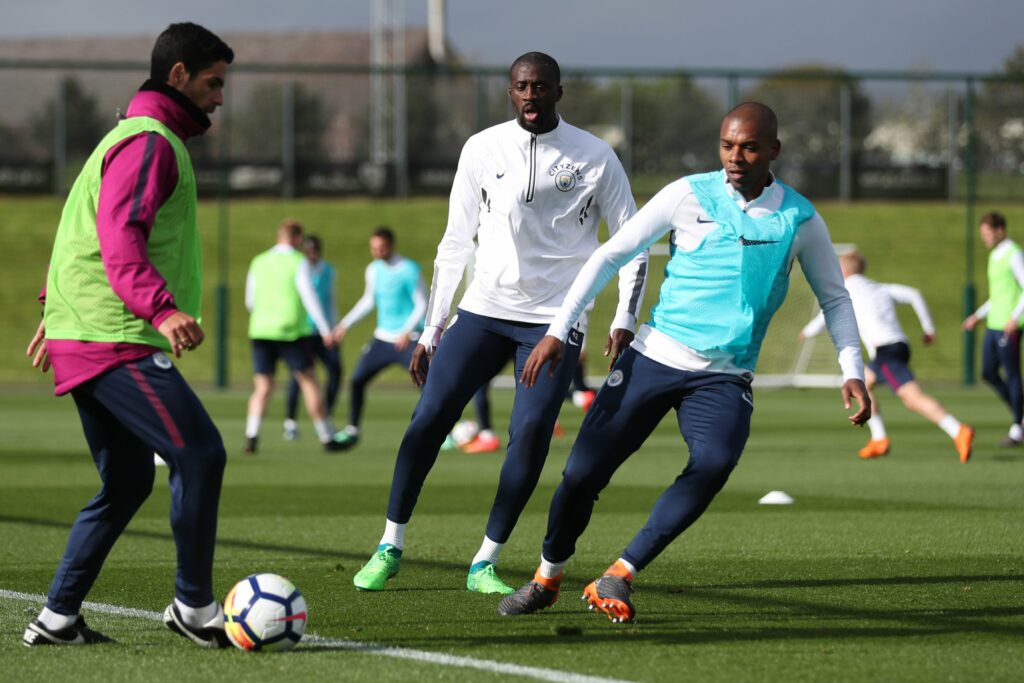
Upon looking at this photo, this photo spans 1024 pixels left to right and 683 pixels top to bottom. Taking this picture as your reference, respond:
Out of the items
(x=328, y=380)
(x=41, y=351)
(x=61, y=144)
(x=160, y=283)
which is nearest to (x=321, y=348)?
(x=328, y=380)

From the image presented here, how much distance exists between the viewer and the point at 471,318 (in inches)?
290

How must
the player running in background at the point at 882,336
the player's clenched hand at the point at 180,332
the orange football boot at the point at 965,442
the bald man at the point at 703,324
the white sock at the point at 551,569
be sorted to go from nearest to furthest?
the player's clenched hand at the point at 180,332
the bald man at the point at 703,324
the white sock at the point at 551,569
the orange football boot at the point at 965,442
the player running in background at the point at 882,336

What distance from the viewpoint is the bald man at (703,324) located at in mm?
6285

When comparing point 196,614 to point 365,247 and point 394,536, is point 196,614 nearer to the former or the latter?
point 394,536

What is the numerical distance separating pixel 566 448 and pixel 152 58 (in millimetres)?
11262

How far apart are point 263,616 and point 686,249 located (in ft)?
Answer: 7.03

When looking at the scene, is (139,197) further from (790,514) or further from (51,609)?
(790,514)

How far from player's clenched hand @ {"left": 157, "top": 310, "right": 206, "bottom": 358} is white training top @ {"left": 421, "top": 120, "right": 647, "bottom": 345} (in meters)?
2.24

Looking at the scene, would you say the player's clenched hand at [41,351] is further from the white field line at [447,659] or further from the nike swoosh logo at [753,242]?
the nike swoosh logo at [753,242]

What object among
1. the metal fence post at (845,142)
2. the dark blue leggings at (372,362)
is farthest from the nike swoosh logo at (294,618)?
the metal fence post at (845,142)

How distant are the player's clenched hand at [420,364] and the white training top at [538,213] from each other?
1.04 ft

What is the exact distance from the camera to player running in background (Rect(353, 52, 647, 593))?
725 cm

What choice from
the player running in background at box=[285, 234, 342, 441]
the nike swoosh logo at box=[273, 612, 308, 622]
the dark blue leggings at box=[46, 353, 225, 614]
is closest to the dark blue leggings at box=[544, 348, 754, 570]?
the nike swoosh logo at box=[273, 612, 308, 622]

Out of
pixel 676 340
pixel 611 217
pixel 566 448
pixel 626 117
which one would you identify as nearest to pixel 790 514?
pixel 611 217
